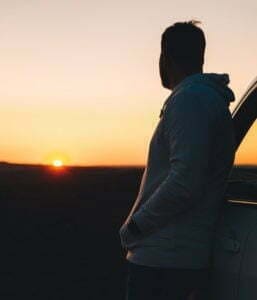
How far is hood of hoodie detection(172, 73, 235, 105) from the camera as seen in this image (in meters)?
3.78

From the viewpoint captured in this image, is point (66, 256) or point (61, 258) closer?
point (61, 258)

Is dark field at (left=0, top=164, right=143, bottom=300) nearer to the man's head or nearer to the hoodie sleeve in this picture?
the man's head

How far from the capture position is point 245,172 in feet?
13.8

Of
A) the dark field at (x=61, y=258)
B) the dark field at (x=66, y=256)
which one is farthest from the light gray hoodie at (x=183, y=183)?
the dark field at (x=61, y=258)

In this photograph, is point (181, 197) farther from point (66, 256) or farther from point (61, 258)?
point (66, 256)

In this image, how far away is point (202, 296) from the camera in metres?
3.71

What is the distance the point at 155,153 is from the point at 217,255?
1.51 feet

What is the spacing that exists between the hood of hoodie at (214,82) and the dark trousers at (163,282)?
71 cm

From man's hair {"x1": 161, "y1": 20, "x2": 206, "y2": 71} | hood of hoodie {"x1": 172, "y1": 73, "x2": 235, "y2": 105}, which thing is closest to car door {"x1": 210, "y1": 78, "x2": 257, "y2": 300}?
hood of hoodie {"x1": 172, "y1": 73, "x2": 235, "y2": 105}

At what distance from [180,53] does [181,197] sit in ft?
2.10

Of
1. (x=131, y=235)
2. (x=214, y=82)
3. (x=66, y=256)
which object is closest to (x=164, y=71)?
(x=214, y=82)

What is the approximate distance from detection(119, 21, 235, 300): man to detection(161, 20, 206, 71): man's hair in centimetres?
13

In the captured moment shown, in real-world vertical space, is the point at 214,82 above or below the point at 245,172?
above

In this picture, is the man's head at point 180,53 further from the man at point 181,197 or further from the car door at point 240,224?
the car door at point 240,224
